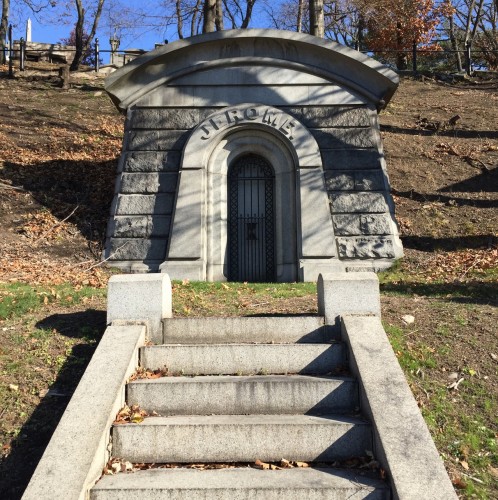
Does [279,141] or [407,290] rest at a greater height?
[279,141]

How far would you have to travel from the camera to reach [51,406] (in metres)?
5.41

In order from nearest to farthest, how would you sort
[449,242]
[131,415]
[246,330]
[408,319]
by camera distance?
[131,415] < [246,330] < [408,319] < [449,242]

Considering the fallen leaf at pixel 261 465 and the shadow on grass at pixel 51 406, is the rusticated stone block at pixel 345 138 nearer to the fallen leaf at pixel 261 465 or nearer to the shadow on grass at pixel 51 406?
the shadow on grass at pixel 51 406

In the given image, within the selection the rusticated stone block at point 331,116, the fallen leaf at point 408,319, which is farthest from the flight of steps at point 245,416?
the rusticated stone block at point 331,116

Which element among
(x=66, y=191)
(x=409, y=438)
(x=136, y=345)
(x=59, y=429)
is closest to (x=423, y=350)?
(x=409, y=438)

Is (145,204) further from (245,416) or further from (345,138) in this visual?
(245,416)

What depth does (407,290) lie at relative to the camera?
921cm

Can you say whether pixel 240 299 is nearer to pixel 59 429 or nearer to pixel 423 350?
pixel 423 350

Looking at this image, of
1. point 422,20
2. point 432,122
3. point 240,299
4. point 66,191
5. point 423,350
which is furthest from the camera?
point 422,20

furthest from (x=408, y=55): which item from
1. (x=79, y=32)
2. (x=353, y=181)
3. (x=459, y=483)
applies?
(x=459, y=483)

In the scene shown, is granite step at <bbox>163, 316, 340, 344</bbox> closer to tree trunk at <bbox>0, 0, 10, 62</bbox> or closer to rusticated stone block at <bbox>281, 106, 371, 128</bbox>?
rusticated stone block at <bbox>281, 106, 371, 128</bbox>

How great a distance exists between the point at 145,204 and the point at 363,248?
405 centimetres

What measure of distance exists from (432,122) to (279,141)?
9.46 metres

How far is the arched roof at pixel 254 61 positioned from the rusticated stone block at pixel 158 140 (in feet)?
2.32
